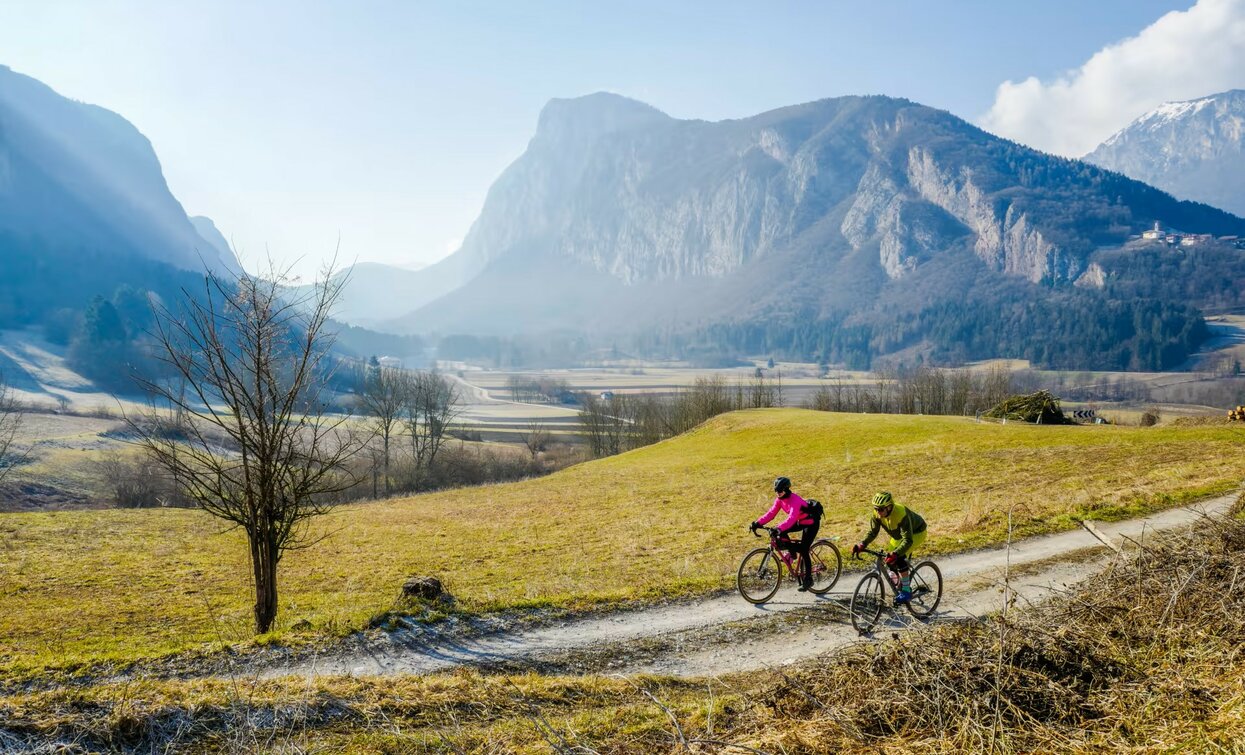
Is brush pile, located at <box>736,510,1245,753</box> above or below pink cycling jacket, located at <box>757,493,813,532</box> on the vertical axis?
above

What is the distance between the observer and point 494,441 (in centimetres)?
9988

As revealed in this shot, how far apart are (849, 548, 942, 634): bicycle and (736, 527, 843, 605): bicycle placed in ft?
4.91

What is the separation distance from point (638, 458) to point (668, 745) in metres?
50.5

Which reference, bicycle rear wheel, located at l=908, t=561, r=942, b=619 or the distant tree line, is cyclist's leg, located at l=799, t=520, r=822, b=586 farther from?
the distant tree line

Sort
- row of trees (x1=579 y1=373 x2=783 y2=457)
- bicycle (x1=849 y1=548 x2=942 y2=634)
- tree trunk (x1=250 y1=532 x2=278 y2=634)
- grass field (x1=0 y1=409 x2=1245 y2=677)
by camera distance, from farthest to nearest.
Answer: row of trees (x1=579 y1=373 x2=783 y2=457) → grass field (x1=0 y1=409 x2=1245 y2=677) → tree trunk (x1=250 y1=532 x2=278 y2=634) → bicycle (x1=849 y1=548 x2=942 y2=634)

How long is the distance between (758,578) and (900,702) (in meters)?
9.73

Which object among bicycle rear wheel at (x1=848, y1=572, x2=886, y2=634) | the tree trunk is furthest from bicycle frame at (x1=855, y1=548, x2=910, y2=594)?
the tree trunk

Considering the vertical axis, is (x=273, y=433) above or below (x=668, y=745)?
above

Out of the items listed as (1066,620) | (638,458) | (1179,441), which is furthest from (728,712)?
(638,458)

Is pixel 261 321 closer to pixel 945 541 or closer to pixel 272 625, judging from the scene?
pixel 272 625

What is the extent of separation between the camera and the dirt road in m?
10.5

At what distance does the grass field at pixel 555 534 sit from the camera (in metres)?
14.8

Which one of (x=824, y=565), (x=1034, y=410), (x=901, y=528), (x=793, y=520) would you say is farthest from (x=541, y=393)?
(x=901, y=528)

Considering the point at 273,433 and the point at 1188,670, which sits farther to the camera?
the point at 273,433
